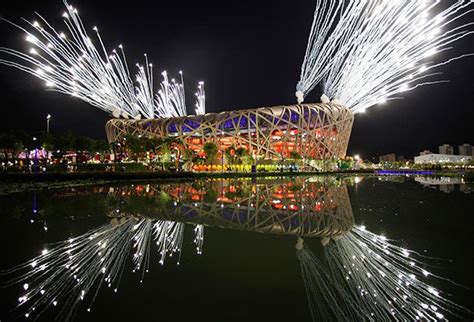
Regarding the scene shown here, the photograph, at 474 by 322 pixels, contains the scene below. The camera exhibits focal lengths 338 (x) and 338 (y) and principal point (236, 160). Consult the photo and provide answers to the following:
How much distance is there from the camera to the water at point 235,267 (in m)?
3.65

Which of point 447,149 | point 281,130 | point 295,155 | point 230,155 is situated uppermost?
point 281,130

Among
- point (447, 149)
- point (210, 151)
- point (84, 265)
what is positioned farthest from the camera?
point (447, 149)

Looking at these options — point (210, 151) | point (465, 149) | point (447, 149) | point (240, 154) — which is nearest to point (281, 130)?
point (240, 154)

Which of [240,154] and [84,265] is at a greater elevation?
[240,154]

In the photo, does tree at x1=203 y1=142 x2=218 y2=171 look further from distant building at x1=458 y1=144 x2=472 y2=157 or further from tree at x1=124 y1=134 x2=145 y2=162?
distant building at x1=458 y1=144 x2=472 y2=157

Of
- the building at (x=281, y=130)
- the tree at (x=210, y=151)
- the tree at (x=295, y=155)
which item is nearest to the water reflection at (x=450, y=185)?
the tree at (x=295, y=155)

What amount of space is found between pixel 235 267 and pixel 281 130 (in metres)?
63.0

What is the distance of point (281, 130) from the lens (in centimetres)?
6681

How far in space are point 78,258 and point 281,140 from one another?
205ft

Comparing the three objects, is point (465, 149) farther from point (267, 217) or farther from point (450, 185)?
point (267, 217)

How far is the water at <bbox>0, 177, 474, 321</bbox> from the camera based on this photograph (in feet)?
12.0

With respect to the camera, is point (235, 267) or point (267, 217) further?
point (267, 217)

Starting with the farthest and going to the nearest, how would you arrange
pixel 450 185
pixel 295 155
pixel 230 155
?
pixel 295 155, pixel 230 155, pixel 450 185

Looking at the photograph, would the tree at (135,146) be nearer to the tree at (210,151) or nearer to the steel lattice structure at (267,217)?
the tree at (210,151)
